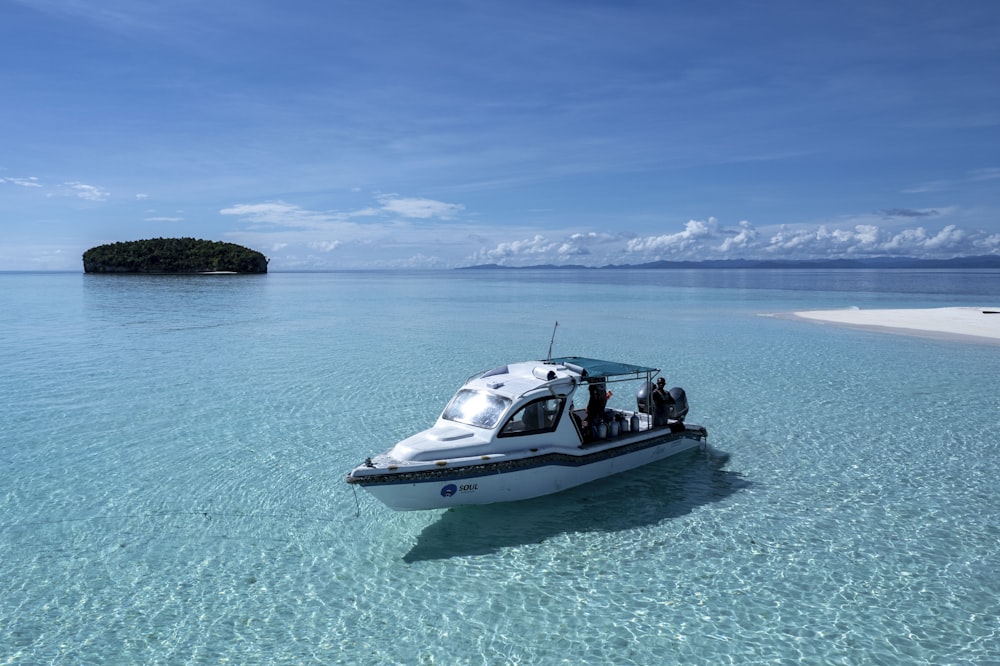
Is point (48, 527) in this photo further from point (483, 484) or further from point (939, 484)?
point (939, 484)

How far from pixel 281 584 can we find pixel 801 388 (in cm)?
2240

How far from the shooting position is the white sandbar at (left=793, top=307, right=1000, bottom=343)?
A: 143ft

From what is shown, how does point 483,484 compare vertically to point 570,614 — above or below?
above

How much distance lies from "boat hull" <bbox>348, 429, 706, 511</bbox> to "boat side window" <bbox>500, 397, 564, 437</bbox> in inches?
24.8

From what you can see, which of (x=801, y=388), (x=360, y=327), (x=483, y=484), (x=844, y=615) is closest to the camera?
(x=844, y=615)

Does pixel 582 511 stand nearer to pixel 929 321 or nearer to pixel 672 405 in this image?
pixel 672 405

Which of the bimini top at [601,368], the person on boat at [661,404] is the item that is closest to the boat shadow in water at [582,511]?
the person on boat at [661,404]

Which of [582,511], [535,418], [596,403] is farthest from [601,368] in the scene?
[582,511]

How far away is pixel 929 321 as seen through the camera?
5119 cm

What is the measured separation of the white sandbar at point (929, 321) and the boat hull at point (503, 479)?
3789 cm

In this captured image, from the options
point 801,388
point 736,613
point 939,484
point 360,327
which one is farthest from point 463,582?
point 360,327

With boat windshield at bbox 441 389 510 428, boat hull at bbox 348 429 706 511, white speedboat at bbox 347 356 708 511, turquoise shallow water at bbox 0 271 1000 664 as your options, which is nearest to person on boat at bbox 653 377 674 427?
white speedboat at bbox 347 356 708 511

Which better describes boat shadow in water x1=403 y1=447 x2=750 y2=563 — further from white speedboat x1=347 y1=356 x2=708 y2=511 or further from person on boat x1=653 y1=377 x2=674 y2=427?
person on boat x1=653 y1=377 x2=674 y2=427

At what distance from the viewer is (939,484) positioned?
14883 mm
